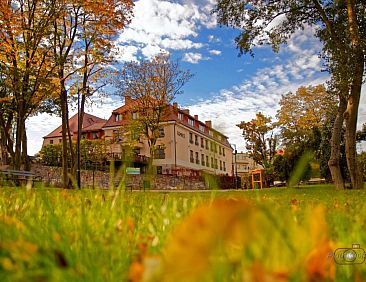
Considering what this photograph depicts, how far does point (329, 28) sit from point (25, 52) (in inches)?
496

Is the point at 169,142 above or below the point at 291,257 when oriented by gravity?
above

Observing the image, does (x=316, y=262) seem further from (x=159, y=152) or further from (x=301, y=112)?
(x=159, y=152)

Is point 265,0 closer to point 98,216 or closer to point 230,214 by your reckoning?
point 98,216

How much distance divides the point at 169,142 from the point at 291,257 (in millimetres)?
48741

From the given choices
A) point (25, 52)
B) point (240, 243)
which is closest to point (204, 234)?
point (240, 243)

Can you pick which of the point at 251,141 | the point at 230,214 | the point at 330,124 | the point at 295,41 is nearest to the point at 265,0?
the point at 295,41

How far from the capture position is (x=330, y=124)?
27.0 metres

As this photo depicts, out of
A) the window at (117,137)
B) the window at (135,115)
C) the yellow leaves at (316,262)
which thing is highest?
the window at (135,115)

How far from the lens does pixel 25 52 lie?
16.5 metres

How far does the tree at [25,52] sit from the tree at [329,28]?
25.8 feet

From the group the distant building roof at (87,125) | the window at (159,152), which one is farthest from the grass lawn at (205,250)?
the distant building roof at (87,125)

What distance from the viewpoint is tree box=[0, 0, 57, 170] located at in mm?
15694

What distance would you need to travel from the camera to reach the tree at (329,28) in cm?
1257

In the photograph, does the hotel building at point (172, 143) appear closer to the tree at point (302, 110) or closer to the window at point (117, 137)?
the window at point (117, 137)
